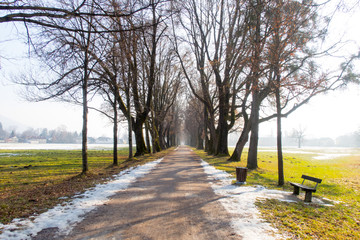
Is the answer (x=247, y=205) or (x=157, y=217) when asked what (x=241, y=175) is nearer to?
(x=247, y=205)

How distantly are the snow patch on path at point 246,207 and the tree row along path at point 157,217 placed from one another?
0.22 m

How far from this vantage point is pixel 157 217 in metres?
4.69

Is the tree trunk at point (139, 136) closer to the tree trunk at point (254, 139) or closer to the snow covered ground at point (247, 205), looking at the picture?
the tree trunk at point (254, 139)

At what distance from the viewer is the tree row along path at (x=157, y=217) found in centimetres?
385

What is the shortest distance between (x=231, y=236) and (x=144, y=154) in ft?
61.7

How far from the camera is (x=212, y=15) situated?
801 inches

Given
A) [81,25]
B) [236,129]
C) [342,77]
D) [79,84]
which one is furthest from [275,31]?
[236,129]

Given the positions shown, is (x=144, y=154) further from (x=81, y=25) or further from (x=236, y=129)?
(x=236, y=129)

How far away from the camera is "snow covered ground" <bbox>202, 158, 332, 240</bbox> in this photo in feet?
13.2

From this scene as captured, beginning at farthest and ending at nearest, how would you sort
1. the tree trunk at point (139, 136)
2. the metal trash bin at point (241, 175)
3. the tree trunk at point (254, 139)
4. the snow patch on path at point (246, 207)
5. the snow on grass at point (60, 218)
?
the tree trunk at point (139, 136), the tree trunk at point (254, 139), the metal trash bin at point (241, 175), the snow patch on path at point (246, 207), the snow on grass at point (60, 218)

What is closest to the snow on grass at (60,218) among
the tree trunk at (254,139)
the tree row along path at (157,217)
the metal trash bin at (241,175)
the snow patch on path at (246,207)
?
the tree row along path at (157,217)

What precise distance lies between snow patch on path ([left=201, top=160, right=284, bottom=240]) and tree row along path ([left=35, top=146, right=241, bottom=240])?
8.5 inches

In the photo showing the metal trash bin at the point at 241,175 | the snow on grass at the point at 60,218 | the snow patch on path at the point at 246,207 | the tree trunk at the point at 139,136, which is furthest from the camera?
the tree trunk at the point at 139,136

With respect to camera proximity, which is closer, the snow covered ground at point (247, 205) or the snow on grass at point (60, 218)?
the snow on grass at point (60, 218)
